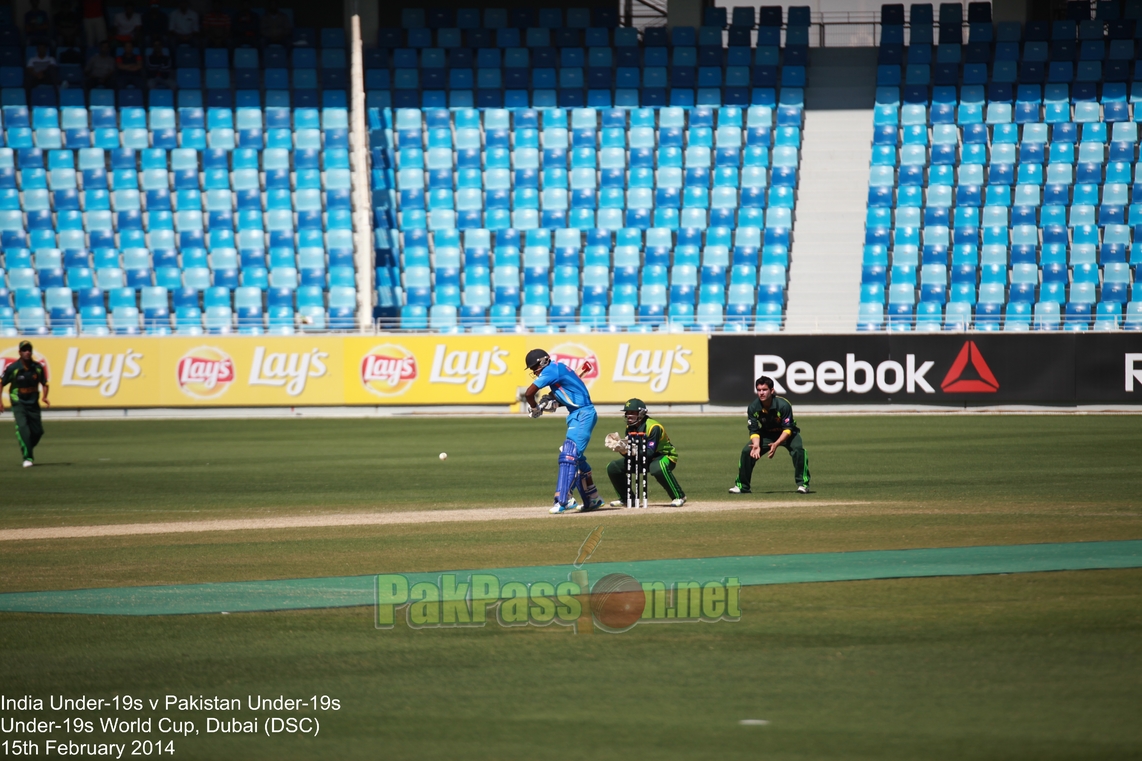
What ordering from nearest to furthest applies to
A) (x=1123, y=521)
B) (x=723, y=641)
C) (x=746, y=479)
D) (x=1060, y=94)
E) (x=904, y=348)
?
1. (x=723, y=641)
2. (x=1123, y=521)
3. (x=746, y=479)
4. (x=904, y=348)
5. (x=1060, y=94)

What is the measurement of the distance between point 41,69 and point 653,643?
36293mm

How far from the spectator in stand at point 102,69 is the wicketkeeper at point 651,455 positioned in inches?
1169

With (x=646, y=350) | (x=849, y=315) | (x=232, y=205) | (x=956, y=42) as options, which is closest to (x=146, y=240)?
(x=232, y=205)

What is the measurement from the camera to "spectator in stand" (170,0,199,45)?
125 feet

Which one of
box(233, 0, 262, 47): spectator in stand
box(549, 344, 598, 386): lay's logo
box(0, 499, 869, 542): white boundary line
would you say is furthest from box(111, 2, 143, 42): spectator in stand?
box(0, 499, 869, 542): white boundary line

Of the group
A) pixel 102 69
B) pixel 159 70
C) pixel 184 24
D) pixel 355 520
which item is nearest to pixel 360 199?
pixel 159 70

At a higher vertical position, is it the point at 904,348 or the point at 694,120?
the point at 694,120

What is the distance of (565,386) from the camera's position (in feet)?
44.1

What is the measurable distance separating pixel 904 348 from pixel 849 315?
3295mm

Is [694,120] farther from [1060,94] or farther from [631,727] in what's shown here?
[631,727]

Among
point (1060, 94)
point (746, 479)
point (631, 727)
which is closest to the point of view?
point (631, 727)

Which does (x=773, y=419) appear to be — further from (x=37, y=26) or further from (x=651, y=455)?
(x=37, y=26)

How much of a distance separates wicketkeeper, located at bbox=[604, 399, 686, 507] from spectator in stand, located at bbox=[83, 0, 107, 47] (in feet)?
102

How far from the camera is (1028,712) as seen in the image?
18.4 feet
